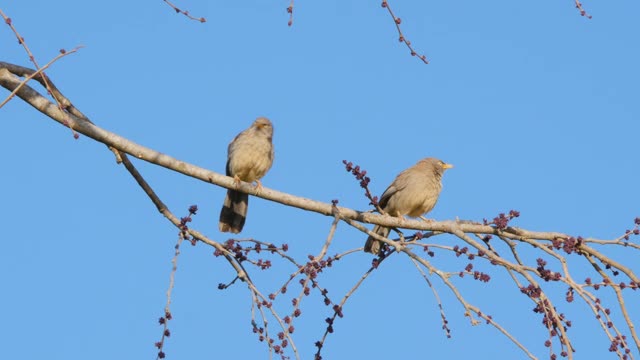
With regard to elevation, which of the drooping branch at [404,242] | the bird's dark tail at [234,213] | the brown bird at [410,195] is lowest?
the drooping branch at [404,242]

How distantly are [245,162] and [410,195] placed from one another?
138cm

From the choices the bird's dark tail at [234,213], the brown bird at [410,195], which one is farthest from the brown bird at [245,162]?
the brown bird at [410,195]

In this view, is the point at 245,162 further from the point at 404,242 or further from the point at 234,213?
the point at 404,242

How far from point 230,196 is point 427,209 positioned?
5.20 ft

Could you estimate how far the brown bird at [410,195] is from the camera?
7641 mm

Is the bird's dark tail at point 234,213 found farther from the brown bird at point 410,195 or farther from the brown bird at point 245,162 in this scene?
the brown bird at point 410,195

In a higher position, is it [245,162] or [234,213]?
[245,162]

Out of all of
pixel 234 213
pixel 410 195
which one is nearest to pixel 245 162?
pixel 234 213

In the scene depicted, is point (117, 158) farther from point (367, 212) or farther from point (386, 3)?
point (386, 3)

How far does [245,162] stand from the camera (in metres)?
7.92

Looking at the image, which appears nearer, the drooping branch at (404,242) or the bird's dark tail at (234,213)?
the drooping branch at (404,242)

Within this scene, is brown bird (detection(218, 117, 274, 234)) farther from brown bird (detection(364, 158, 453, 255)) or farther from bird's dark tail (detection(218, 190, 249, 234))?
brown bird (detection(364, 158, 453, 255))

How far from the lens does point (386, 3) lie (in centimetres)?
422

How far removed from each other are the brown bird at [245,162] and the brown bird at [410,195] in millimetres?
1035
